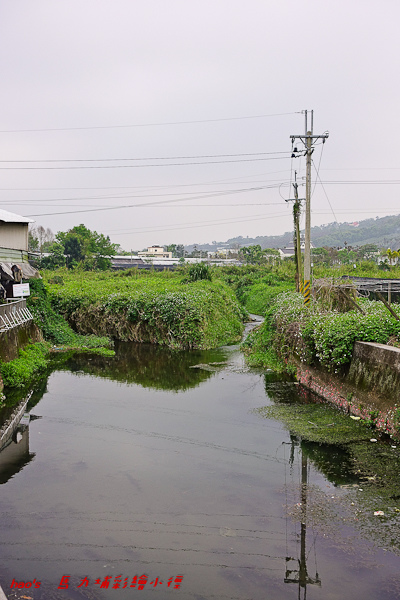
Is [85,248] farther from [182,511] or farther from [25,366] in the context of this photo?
[182,511]

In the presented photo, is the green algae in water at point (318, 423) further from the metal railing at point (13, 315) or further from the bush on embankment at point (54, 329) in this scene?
the bush on embankment at point (54, 329)

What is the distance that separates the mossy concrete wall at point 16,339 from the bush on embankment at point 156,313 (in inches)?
184

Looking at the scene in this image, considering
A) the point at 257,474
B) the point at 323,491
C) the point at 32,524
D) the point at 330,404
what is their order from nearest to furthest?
1. the point at 32,524
2. the point at 323,491
3. the point at 257,474
4. the point at 330,404

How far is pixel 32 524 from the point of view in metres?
7.93

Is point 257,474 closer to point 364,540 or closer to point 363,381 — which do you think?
point 364,540

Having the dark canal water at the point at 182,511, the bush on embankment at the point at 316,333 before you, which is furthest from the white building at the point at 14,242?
the dark canal water at the point at 182,511

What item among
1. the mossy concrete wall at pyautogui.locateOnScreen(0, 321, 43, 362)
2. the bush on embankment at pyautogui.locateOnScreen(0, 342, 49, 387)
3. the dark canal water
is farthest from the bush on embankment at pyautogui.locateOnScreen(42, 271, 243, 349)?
the dark canal water

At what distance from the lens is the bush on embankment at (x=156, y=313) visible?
24641 mm

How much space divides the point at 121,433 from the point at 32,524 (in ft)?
14.2

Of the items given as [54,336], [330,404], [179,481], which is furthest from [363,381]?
[54,336]

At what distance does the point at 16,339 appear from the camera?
63.1 ft

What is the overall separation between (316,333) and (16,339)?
11283 mm

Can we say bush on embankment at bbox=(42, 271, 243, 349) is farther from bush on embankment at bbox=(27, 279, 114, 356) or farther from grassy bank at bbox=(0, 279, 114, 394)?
bush on embankment at bbox=(27, 279, 114, 356)

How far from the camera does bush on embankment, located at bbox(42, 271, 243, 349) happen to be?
24.6 metres
